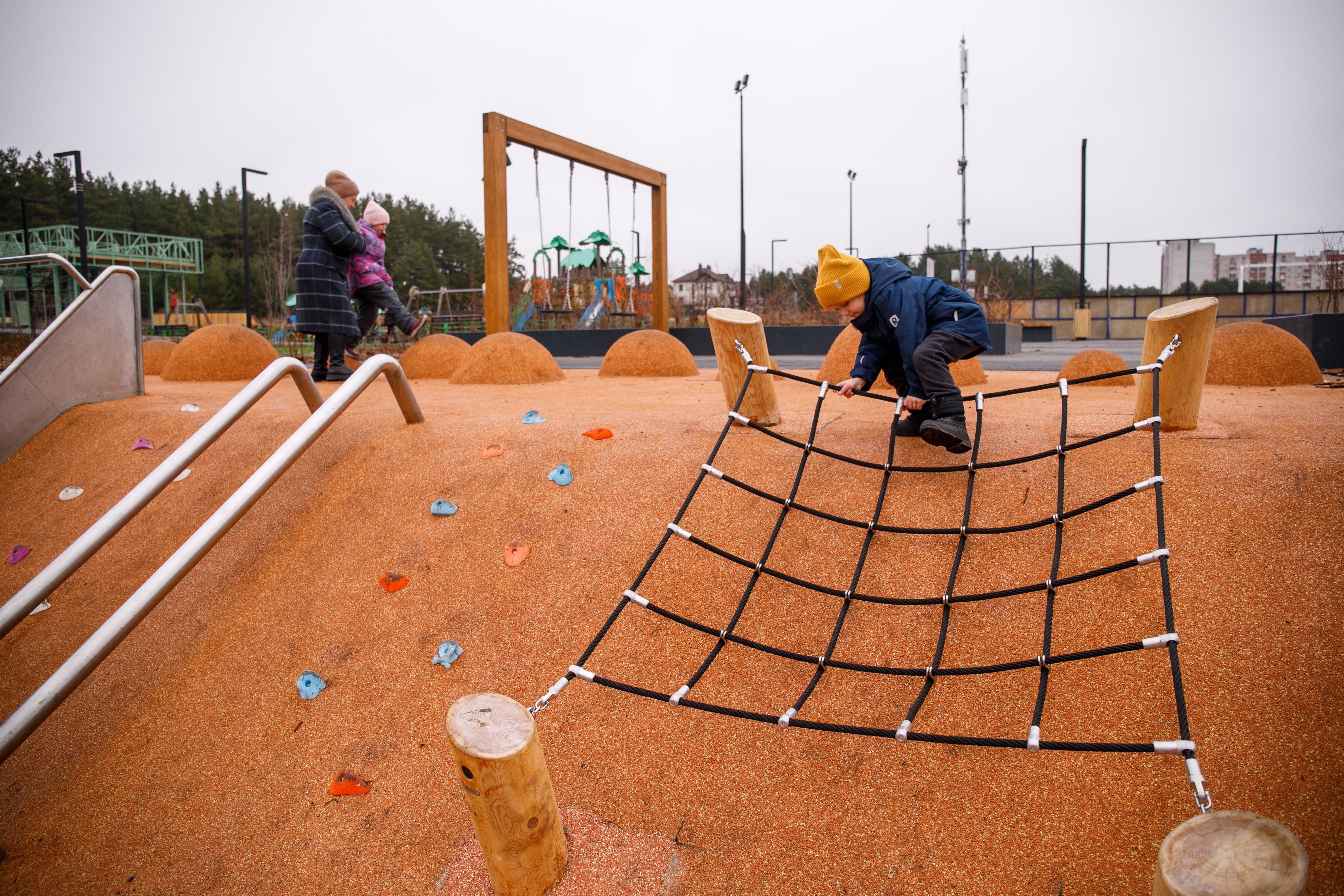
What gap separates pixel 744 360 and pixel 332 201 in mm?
4211

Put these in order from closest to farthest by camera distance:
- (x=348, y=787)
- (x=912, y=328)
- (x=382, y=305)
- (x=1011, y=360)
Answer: (x=348, y=787) → (x=912, y=328) → (x=382, y=305) → (x=1011, y=360)

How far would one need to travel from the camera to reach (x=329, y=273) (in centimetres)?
605

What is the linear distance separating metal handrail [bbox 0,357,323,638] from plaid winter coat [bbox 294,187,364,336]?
A: 2929 millimetres

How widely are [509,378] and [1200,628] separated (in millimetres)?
5463

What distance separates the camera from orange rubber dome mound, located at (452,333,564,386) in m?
6.60

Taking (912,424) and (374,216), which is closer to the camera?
(912,424)

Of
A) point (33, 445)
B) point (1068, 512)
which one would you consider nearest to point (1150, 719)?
point (1068, 512)

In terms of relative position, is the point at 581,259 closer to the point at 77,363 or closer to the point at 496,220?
the point at 496,220

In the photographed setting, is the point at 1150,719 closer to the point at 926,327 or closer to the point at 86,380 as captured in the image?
the point at 926,327

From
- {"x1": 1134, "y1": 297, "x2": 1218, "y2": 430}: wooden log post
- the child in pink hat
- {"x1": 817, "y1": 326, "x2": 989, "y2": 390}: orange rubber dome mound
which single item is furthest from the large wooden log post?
{"x1": 1134, "y1": 297, "x2": 1218, "y2": 430}: wooden log post

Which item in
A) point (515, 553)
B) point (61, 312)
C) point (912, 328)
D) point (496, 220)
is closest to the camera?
point (515, 553)

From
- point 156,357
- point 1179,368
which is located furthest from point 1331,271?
point 156,357

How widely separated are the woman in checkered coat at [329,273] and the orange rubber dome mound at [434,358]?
4.57 ft

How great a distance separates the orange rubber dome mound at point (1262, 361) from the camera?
18.3ft
